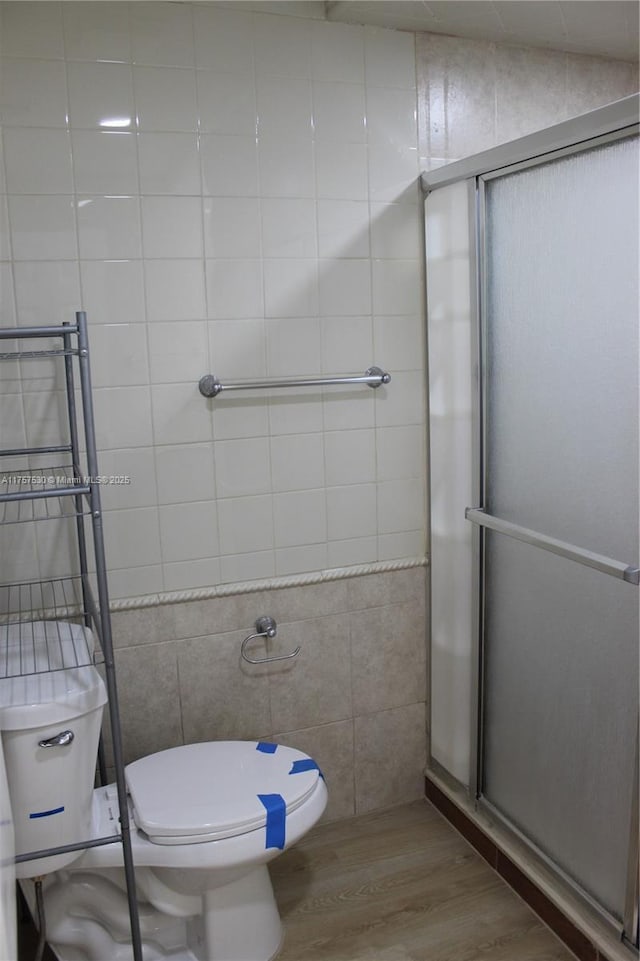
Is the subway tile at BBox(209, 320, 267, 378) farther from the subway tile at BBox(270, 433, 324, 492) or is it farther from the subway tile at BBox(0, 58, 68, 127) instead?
the subway tile at BBox(0, 58, 68, 127)

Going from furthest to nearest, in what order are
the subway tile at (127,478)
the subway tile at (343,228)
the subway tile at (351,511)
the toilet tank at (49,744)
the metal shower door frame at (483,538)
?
the subway tile at (351,511), the subway tile at (343,228), the subway tile at (127,478), the metal shower door frame at (483,538), the toilet tank at (49,744)

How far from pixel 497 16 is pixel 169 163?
2.89 ft

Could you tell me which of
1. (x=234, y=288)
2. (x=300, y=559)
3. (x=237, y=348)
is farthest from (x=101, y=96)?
(x=300, y=559)

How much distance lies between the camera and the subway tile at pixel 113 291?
1.86 meters

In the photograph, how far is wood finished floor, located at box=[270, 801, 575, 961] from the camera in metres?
1.82

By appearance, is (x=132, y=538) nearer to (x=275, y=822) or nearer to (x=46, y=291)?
(x=46, y=291)

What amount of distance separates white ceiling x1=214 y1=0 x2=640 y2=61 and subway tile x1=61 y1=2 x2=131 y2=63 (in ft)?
0.84

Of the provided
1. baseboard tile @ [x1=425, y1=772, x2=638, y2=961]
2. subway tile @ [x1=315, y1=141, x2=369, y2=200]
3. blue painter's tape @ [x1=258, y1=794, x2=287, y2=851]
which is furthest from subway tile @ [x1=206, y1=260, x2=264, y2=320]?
baseboard tile @ [x1=425, y1=772, x2=638, y2=961]

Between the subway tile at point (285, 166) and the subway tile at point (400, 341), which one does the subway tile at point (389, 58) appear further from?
the subway tile at point (400, 341)

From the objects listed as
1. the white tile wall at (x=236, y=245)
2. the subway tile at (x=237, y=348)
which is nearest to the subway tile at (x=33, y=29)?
the white tile wall at (x=236, y=245)

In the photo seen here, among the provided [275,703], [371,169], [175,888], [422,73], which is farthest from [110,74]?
[175,888]

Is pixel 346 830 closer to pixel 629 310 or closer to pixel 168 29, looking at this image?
pixel 629 310

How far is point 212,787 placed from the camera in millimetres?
1741

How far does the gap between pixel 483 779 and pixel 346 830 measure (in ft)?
1.36
